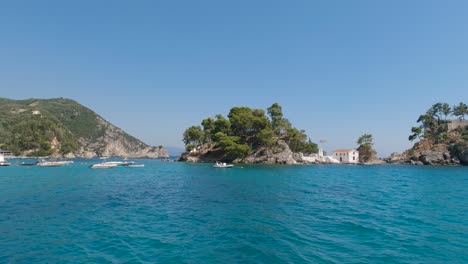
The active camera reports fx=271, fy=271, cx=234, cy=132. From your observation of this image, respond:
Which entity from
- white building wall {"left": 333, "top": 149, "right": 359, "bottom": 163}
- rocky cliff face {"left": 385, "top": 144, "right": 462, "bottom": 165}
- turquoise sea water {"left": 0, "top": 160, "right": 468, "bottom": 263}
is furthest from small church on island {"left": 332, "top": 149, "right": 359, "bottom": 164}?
turquoise sea water {"left": 0, "top": 160, "right": 468, "bottom": 263}

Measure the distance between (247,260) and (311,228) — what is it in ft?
21.5

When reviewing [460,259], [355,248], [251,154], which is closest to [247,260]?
[355,248]

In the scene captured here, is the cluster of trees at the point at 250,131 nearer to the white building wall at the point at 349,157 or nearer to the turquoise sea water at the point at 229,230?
the white building wall at the point at 349,157

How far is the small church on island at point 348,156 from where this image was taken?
13612cm

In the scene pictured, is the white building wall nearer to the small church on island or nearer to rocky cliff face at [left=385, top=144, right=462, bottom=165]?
the small church on island

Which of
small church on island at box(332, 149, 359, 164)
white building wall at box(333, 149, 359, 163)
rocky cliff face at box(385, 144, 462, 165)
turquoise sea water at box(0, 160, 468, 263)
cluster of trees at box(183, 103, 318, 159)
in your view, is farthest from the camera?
small church on island at box(332, 149, 359, 164)

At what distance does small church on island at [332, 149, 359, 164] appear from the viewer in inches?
5359

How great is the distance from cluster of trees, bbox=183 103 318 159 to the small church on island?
25.1m

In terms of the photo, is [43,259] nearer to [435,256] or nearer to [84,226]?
[84,226]

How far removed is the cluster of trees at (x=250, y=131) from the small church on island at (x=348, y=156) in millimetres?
25124

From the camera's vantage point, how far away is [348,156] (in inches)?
5384

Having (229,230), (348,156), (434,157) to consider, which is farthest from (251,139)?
(229,230)

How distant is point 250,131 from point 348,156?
57761 millimetres

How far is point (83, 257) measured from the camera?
11.5 meters
